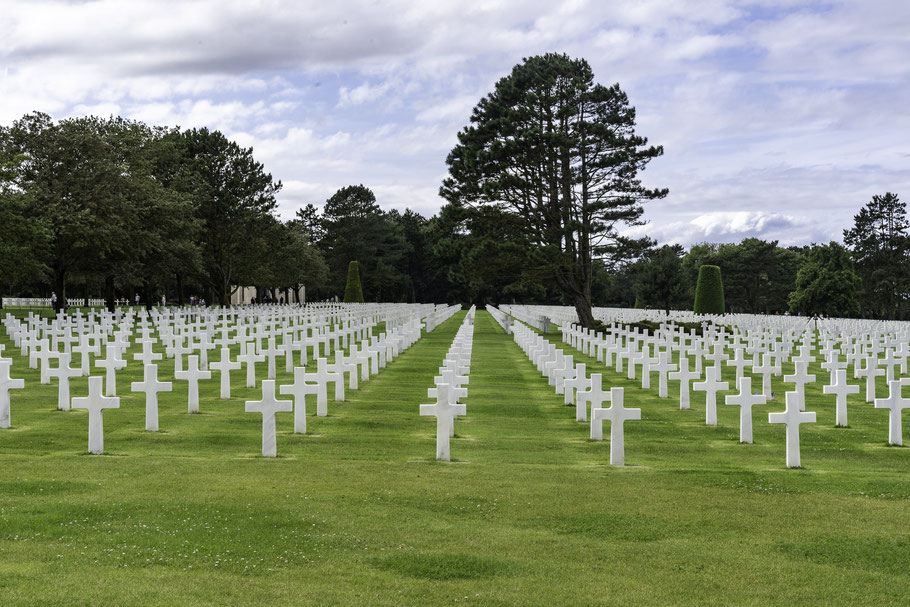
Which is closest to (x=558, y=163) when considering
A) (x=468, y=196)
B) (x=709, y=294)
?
(x=468, y=196)

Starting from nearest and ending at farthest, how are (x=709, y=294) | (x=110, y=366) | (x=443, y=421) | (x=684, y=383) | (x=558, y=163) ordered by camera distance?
(x=443, y=421), (x=110, y=366), (x=684, y=383), (x=558, y=163), (x=709, y=294)

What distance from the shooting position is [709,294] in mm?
56531

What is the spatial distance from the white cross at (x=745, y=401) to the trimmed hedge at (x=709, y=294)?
46.3 m

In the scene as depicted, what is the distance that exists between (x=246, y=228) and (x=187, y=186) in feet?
18.1

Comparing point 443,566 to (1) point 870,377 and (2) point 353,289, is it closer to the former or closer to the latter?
(1) point 870,377

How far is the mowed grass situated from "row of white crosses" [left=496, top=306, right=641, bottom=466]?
0.35 metres

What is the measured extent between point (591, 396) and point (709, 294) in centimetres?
4758

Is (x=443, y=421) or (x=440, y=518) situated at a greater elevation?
(x=443, y=421)

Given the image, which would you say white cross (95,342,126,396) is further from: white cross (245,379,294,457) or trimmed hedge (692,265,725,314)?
trimmed hedge (692,265,725,314)

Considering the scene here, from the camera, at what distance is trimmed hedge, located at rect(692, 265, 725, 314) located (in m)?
56.2

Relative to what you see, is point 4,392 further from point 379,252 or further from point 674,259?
point 379,252

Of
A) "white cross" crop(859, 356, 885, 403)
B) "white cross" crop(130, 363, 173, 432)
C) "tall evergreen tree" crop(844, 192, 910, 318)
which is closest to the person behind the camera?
"white cross" crop(130, 363, 173, 432)

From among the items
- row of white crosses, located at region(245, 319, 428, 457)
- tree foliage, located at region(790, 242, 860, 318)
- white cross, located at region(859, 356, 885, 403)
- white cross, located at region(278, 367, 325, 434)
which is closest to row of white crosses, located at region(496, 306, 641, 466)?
row of white crosses, located at region(245, 319, 428, 457)

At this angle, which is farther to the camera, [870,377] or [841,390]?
[870,377]
